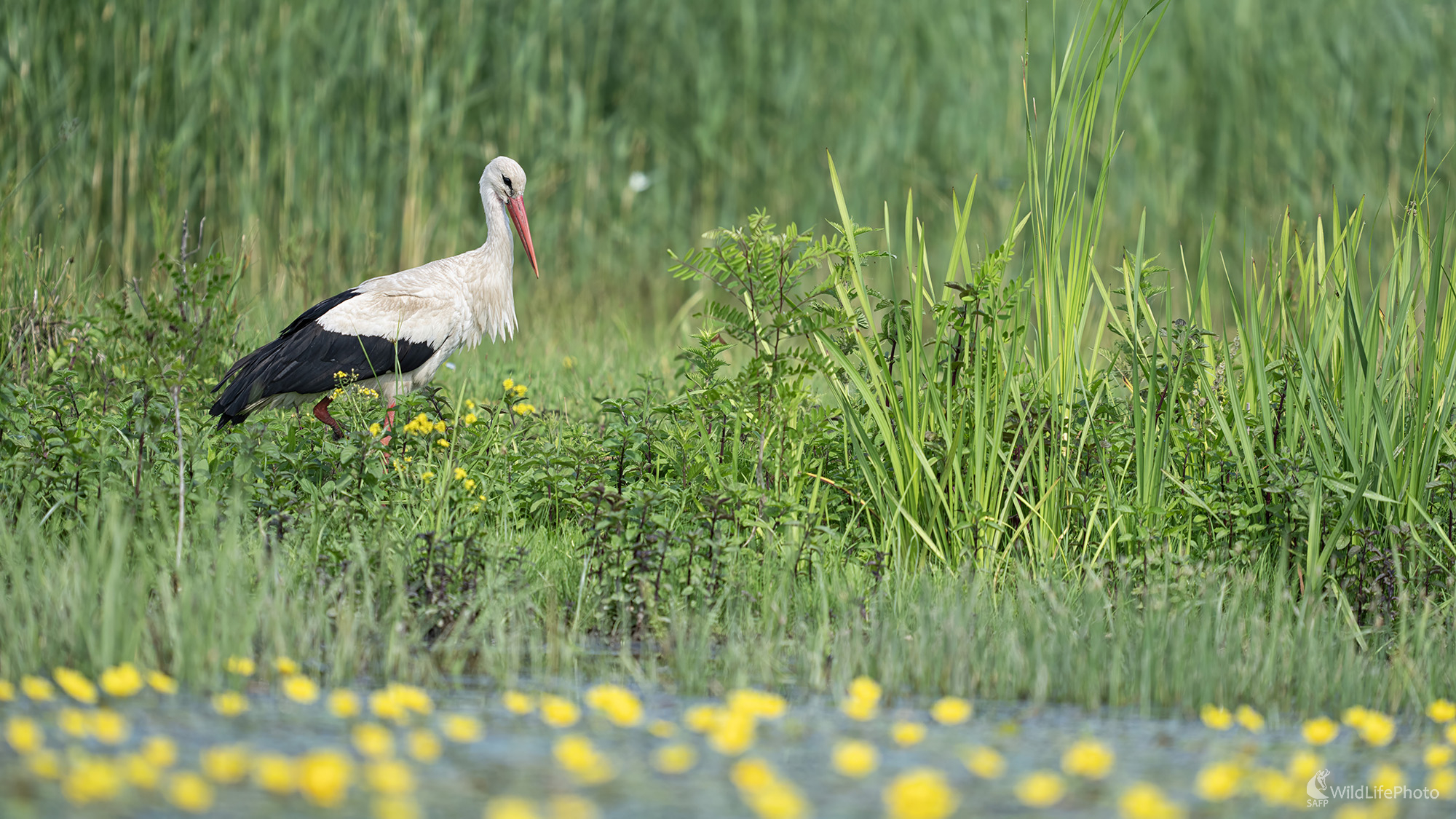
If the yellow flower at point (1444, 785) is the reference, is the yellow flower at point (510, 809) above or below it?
above

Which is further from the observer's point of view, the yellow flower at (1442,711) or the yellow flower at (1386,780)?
the yellow flower at (1442,711)

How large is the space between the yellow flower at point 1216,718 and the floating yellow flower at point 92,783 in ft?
6.48

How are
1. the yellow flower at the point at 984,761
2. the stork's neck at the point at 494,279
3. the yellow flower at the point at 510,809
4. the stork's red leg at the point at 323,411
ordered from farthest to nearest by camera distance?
the stork's neck at the point at 494,279 < the stork's red leg at the point at 323,411 < the yellow flower at the point at 984,761 < the yellow flower at the point at 510,809

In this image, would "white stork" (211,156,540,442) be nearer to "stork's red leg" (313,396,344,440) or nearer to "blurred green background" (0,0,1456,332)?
"stork's red leg" (313,396,344,440)

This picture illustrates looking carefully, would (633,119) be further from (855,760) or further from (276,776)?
(276,776)

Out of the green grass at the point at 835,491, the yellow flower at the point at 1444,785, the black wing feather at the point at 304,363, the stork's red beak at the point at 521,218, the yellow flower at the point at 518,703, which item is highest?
the stork's red beak at the point at 521,218

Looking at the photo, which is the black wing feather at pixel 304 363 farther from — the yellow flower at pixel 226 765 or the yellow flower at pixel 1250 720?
the yellow flower at pixel 1250 720

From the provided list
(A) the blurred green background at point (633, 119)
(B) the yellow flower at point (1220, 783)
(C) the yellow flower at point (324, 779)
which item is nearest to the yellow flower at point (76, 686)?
(C) the yellow flower at point (324, 779)

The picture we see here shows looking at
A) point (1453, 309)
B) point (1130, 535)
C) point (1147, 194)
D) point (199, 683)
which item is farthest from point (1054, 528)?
point (1147, 194)

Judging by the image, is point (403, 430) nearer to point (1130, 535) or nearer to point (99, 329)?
point (99, 329)

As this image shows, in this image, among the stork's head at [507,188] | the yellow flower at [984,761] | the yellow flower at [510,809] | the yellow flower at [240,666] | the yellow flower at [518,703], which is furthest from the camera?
the stork's head at [507,188]

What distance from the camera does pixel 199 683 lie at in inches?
110

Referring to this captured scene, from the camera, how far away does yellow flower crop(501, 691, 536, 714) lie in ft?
8.61

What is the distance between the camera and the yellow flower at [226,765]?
2131mm
